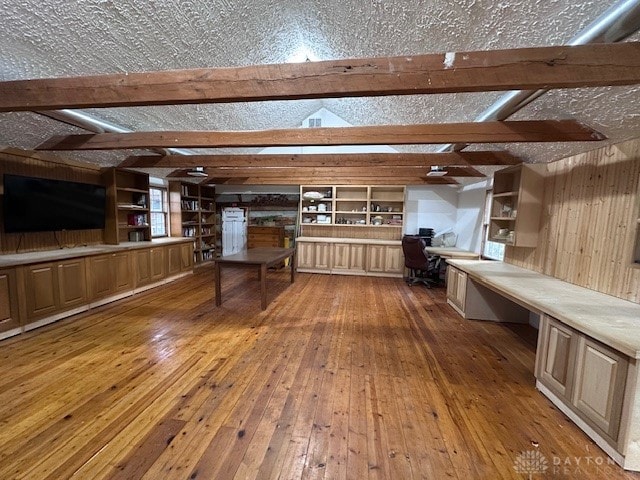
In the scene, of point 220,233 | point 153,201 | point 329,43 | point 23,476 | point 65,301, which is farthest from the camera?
point 220,233

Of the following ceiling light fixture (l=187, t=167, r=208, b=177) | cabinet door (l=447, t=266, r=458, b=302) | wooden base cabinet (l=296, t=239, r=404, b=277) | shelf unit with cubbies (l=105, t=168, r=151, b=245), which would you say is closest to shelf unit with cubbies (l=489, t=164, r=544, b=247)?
cabinet door (l=447, t=266, r=458, b=302)

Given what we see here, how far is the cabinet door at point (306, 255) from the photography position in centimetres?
648

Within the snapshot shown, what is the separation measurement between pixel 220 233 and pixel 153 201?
218 cm

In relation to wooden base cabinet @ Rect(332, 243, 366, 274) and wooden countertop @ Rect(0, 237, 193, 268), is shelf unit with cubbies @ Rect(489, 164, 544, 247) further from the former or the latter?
wooden countertop @ Rect(0, 237, 193, 268)

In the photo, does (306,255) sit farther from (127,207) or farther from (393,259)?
(127,207)

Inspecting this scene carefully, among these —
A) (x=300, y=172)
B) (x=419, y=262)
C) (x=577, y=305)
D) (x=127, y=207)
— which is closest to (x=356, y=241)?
(x=419, y=262)

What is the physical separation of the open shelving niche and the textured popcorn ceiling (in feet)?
10.5

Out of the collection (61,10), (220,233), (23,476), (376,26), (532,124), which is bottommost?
(23,476)

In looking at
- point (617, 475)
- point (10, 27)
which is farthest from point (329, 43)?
point (617, 475)

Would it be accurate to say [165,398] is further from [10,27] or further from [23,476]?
[10,27]

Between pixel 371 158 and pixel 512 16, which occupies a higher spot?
pixel 512 16

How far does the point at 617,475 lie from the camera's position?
57.0 inches

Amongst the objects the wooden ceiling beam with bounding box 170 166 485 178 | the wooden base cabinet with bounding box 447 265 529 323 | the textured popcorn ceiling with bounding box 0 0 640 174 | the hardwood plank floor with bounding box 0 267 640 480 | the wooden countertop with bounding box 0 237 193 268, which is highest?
the textured popcorn ceiling with bounding box 0 0 640 174

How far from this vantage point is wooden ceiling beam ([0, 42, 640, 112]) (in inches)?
55.8
